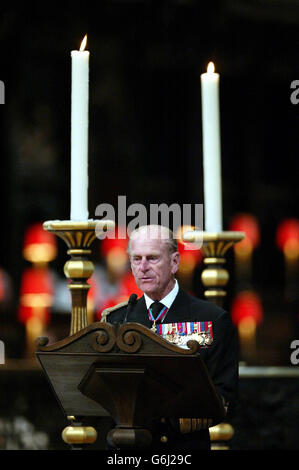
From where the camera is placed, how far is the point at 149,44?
420 inches

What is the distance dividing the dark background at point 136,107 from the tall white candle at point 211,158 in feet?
23.5

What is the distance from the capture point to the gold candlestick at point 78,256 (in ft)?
9.66

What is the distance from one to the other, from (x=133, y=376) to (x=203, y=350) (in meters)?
0.36

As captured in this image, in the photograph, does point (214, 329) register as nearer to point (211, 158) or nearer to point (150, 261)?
point (150, 261)

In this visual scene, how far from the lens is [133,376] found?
2.37 m

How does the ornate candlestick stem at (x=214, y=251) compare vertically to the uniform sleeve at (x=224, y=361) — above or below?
above

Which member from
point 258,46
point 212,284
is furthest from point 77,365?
point 258,46

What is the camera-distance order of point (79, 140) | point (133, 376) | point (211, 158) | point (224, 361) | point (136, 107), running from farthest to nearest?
1. point (136, 107)
2. point (211, 158)
3. point (79, 140)
4. point (224, 361)
5. point (133, 376)

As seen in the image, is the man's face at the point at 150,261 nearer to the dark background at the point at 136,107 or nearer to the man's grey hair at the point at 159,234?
the man's grey hair at the point at 159,234

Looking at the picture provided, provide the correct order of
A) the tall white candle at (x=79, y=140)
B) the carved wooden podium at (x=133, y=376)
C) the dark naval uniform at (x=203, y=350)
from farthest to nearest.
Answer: the tall white candle at (x=79, y=140), the dark naval uniform at (x=203, y=350), the carved wooden podium at (x=133, y=376)

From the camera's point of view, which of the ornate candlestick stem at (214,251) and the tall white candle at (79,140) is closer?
the tall white candle at (79,140)

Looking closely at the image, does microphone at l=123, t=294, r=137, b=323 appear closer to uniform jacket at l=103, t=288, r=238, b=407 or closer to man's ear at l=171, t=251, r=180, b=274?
uniform jacket at l=103, t=288, r=238, b=407

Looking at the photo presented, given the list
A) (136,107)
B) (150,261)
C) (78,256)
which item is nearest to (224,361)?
(150,261)

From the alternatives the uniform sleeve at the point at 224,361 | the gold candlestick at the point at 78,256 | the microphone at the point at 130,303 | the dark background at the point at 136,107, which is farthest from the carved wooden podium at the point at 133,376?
the dark background at the point at 136,107
